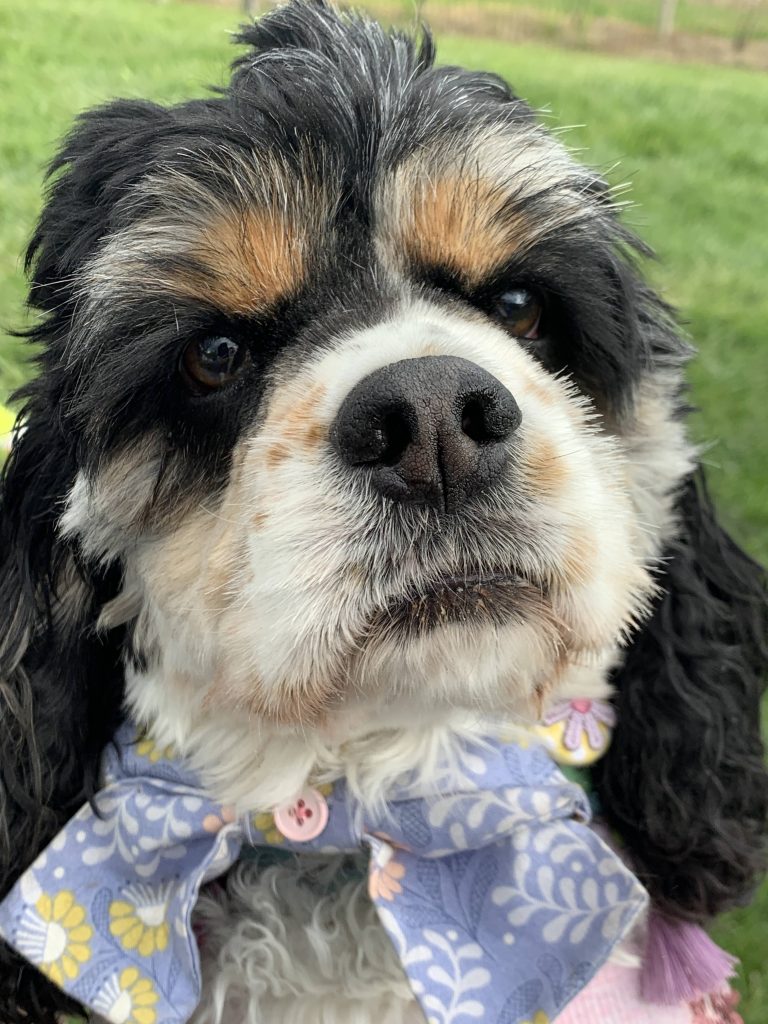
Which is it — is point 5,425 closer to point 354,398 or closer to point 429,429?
point 354,398

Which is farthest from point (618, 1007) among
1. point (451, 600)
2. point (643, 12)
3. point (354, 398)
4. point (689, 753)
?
point (643, 12)

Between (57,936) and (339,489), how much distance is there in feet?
3.24

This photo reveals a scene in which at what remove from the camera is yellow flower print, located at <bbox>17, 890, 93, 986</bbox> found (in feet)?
5.80

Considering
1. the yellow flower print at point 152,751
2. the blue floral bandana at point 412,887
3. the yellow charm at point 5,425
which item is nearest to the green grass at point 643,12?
the yellow charm at point 5,425

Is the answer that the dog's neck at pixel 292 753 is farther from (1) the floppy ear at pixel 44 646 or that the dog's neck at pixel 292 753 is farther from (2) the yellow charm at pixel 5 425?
(2) the yellow charm at pixel 5 425

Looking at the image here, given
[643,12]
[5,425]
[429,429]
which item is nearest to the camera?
[429,429]

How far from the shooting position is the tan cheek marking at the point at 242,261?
5.16 feet

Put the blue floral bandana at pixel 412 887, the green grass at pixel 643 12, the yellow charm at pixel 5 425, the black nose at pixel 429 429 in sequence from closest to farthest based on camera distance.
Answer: the black nose at pixel 429 429 → the blue floral bandana at pixel 412 887 → the yellow charm at pixel 5 425 → the green grass at pixel 643 12

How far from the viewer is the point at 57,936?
1792mm

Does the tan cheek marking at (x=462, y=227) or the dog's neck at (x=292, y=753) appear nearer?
the tan cheek marking at (x=462, y=227)

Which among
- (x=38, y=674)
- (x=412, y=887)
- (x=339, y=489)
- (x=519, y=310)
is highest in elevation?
(x=519, y=310)

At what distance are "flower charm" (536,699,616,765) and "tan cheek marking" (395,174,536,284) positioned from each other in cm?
84

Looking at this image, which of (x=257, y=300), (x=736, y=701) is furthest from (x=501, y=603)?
(x=736, y=701)

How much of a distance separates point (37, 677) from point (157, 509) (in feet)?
1.52
